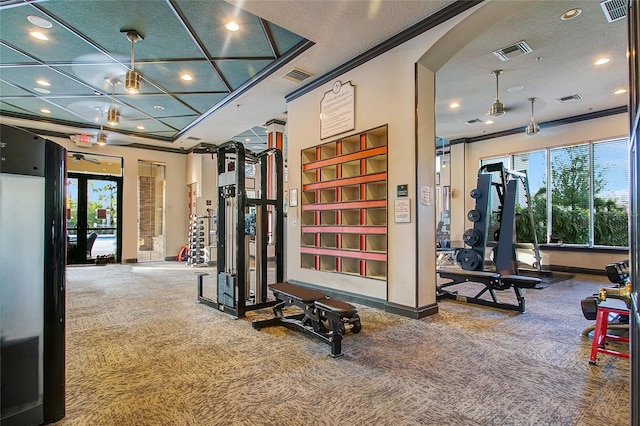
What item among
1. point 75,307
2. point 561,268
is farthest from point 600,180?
point 75,307

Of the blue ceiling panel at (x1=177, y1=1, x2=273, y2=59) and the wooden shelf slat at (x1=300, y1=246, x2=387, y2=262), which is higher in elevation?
the blue ceiling panel at (x1=177, y1=1, x2=273, y2=59)

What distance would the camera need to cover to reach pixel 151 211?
36.5 feet

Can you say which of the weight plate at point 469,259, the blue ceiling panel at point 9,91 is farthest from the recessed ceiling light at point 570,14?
the blue ceiling panel at point 9,91

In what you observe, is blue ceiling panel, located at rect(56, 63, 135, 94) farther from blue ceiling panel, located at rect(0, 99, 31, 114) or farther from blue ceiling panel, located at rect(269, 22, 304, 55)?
blue ceiling panel, located at rect(269, 22, 304, 55)

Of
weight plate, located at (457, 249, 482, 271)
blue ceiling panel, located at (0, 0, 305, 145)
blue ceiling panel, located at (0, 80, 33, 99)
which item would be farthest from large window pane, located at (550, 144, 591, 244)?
blue ceiling panel, located at (0, 80, 33, 99)

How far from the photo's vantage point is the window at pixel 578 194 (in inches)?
271

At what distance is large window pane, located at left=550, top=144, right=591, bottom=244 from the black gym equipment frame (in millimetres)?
6962

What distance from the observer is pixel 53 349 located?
1.83 meters

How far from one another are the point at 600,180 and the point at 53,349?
941 cm

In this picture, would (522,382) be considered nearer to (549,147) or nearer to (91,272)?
(549,147)

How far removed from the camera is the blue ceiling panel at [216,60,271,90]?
505 cm

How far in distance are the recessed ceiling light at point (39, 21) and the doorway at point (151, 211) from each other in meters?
6.91

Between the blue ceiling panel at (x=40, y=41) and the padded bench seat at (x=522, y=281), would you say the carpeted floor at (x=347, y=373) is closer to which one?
the padded bench seat at (x=522, y=281)

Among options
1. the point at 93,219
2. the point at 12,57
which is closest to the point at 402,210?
the point at 12,57
